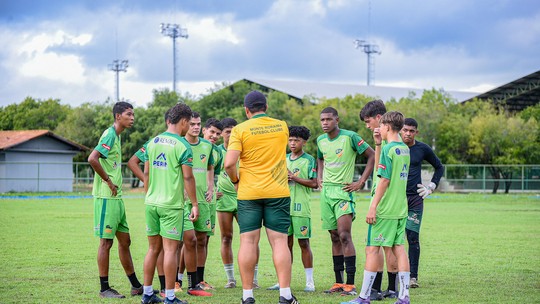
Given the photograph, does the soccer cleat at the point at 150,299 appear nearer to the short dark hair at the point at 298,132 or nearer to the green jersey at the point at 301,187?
the green jersey at the point at 301,187

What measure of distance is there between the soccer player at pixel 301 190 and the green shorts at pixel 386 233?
1645mm

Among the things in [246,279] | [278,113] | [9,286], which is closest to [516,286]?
[246,279]

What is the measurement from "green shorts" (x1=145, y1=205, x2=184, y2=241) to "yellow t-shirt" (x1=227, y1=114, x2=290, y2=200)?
90 cm

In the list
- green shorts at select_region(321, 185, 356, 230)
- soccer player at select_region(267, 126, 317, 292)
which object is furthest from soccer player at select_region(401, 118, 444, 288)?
soccer player at select_region(267, 126, 317, 292)

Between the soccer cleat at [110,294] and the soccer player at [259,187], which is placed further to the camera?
the soccer cleat at [110,294]

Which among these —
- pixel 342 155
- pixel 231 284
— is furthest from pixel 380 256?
pixel 231 284

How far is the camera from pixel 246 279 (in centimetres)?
864

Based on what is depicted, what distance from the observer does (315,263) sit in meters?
13.4

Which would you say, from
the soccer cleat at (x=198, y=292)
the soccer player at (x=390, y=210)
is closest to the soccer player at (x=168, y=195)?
the soccer cleat at (x=198, y=292)

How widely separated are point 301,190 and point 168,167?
2573 mm

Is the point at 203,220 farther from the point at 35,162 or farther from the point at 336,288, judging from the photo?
the point at 35,162

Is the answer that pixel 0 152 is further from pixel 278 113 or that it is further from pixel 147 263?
pixel 147 263

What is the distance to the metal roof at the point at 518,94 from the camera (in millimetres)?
66688

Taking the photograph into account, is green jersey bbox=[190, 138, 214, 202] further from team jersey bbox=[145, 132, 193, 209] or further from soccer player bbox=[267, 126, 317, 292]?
team jersey bbox=[145, 132, 193, 209]
